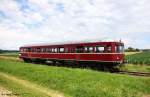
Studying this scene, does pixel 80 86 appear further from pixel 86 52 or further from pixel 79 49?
pixel 79 49

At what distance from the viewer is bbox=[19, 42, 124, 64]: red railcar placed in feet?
109

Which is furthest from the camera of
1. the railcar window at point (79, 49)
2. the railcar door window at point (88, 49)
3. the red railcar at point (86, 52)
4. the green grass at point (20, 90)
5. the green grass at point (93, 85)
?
the railcar window at point (79, 49)

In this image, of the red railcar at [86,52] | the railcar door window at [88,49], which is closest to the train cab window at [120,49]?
the red railcar at [86,52]

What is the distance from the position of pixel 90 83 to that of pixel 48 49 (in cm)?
2523

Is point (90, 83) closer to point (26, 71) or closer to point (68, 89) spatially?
point (68, 89)

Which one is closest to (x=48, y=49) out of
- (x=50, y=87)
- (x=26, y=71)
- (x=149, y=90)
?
(x=26, y=71)

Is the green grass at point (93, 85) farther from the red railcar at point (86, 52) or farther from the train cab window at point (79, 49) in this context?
the train cab window at point (79, 49)

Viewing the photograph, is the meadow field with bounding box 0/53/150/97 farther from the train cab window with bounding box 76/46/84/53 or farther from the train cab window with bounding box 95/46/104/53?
the train cab window with bounding box 76/46/84/53

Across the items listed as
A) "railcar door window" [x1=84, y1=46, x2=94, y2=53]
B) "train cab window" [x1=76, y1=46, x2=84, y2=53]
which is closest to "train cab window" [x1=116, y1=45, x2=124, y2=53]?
"railcar door window" [x1=84, y1=46, x2=94, y2=53]

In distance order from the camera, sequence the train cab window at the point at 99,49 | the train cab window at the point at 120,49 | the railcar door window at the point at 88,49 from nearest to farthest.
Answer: the train cab window at the point at 120,49, the train cab window at the point at 99,49, the railcar door window at the point at 88,49

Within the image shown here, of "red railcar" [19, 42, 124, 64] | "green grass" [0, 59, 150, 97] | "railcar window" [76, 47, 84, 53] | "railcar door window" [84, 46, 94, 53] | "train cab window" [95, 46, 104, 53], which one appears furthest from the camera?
"railcar window" [76, 47, 84, 53]

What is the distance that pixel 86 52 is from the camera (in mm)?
36250

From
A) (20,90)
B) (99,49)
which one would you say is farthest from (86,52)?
(20,90)

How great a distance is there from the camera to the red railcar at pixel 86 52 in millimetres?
33094
